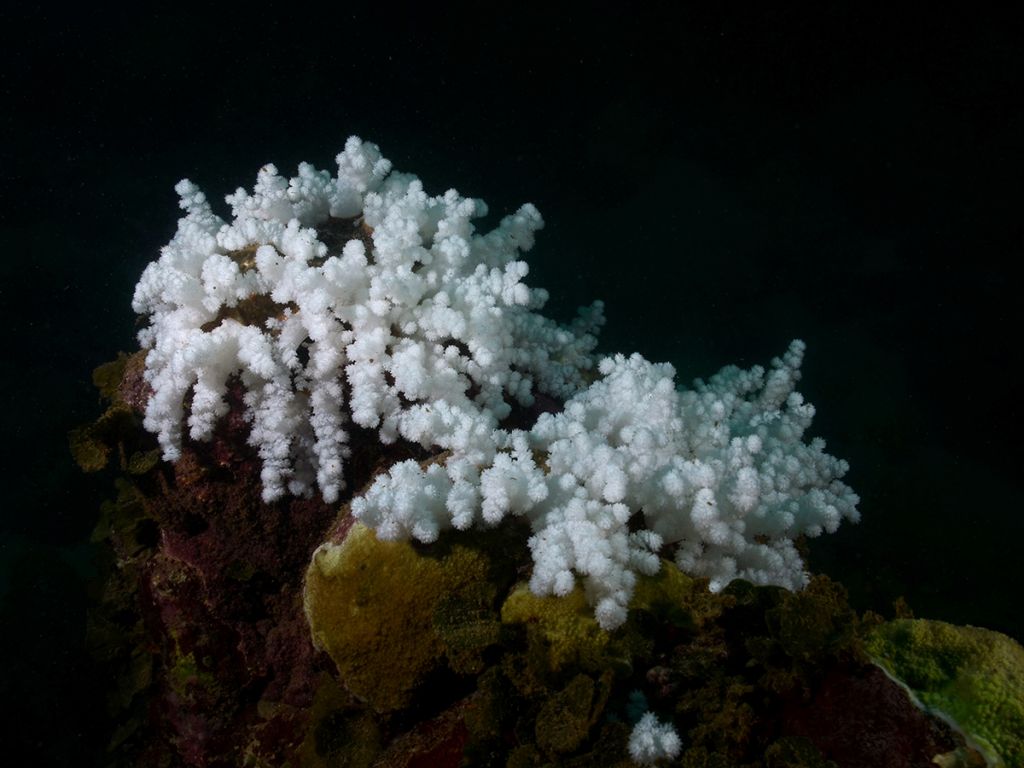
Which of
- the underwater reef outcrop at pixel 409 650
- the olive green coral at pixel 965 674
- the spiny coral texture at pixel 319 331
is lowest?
the olive green coral at pixel 965 674

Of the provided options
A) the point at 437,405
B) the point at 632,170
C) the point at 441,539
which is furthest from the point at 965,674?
the point at 632,170

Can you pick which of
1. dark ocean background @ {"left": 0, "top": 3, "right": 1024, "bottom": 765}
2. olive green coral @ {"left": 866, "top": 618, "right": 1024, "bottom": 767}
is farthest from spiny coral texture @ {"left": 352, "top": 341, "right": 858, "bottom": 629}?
dark ocean background @ {"left": 0, "top": 3, "right": 1024, "bottom": 765}

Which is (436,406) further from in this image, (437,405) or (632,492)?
(632,492)

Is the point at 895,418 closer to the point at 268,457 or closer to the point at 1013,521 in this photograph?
the point at 1013,521

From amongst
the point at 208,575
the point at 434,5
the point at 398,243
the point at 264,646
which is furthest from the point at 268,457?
the point at 434,5

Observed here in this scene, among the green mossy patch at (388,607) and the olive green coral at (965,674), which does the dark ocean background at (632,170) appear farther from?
the green mossy patch at (388,607)

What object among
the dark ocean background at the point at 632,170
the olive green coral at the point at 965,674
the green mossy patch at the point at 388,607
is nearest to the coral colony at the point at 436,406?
the green mossy patch at the point at 388,607
